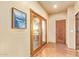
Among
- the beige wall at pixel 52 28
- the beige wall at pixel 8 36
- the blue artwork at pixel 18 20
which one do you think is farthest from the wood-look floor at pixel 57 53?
the beige wall at pixel 52 28

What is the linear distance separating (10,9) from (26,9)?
2.96 ft

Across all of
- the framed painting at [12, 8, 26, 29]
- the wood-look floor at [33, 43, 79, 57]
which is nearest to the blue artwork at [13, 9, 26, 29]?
the framed painting at [12, 8, 26, 29]

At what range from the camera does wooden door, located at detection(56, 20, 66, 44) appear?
679 centimetres

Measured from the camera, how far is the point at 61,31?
22.8ft

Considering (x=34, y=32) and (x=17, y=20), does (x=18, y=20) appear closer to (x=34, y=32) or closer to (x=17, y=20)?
(x=17, y=20)

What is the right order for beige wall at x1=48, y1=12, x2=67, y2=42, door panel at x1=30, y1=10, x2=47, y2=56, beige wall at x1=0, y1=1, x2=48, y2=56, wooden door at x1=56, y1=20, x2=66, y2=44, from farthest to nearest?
1. beige wall at x1=48, y1=12, x2=67, y2=42
2. wooden door at x1=56, y1=20, x2=66, y2=44
3. door panel at x1=30, y1=10, x2=47, y2=56
4. beige wall at x1=0, y1=1, x2=48, y2=56

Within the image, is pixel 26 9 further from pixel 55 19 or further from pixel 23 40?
pixel 55 19

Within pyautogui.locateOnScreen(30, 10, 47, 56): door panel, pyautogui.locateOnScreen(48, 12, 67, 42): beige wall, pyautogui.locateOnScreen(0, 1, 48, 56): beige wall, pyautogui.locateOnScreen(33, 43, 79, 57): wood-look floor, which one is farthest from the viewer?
pyautogui.locateOnScreen(48, 12, 67, 42): beige wall

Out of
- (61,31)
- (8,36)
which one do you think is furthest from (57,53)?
(61,31)

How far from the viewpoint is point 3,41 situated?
1.99 metres

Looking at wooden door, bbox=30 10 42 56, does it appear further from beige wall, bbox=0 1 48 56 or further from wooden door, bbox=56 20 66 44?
wooden door, bbox=56 20 66 44

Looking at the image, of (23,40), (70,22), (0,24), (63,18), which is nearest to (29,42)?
(23,40)

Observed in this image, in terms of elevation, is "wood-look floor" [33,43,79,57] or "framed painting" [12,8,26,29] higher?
"framed painting" [12,8,26,29]

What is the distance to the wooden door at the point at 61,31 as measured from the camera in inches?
267
